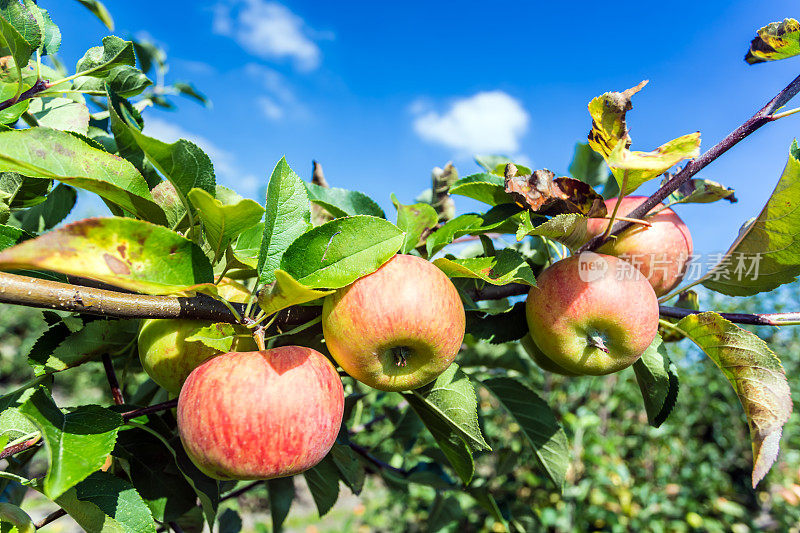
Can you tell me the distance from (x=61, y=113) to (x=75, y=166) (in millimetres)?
581

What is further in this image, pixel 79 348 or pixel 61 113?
pixel 61 113

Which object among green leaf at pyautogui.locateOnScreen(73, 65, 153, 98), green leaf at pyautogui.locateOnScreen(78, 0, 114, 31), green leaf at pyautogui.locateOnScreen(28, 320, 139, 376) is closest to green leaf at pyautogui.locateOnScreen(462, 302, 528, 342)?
green leaf at pyautogui.locateOnScreen(28, 320, 139, 376)

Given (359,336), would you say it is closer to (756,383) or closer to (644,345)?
(644,345)

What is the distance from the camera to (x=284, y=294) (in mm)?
673

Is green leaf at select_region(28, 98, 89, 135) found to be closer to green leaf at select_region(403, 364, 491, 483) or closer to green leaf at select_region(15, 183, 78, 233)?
green leaf at select_region(15, 183, 78, 233)

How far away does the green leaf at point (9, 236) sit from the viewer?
29.2 inches

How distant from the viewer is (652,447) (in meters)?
3.99

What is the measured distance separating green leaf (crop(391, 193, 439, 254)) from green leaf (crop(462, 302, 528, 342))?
0.67 feet

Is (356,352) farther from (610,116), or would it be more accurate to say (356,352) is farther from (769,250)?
(769,250)

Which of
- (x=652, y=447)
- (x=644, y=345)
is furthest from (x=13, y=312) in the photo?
(x=644, y=345)

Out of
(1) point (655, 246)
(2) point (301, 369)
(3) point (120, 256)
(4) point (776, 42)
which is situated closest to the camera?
(3) point (120, 256)

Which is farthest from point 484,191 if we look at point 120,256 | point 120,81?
point 120,81

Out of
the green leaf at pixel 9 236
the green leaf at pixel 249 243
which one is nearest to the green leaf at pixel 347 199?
the green leaf at pixel 249 243

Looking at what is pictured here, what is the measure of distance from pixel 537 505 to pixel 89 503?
3.12 meters
